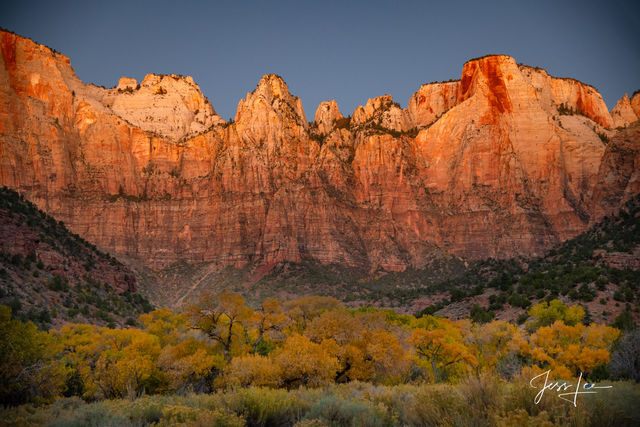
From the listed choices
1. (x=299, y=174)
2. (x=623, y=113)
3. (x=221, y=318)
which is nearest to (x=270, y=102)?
(x=299, y=174)

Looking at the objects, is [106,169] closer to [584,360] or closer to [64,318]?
[64,318]

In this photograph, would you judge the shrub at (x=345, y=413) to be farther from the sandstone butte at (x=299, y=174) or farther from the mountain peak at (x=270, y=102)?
the mountain peak at (x=270, y=102)

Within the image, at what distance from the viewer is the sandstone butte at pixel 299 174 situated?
4001 inches

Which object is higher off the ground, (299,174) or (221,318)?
(299,174)

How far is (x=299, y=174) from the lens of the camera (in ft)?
364

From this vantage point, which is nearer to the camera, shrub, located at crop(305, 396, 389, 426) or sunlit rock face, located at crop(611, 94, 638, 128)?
shrub, located at crop(305, 396, 389, 426)

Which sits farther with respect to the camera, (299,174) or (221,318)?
(299,174)

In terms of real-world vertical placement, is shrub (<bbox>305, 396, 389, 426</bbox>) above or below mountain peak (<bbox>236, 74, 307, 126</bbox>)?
below

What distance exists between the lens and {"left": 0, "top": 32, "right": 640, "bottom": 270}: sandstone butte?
333 feet

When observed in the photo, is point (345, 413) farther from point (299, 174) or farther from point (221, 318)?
point (299, 174)

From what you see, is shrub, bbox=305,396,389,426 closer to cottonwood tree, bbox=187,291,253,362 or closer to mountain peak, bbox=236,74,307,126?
cottonwood tree, bbox=187,291,253,362

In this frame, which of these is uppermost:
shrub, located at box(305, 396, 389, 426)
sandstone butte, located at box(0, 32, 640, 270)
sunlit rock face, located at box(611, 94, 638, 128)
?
sunlit rock face, located at box(611, 94, 638, 128)

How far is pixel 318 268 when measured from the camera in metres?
96.0

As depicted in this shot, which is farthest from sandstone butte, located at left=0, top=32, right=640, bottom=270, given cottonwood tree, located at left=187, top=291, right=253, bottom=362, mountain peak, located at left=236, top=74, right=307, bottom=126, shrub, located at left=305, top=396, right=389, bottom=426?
shrub, located at left=305, top=396, right=389, bottom=426
